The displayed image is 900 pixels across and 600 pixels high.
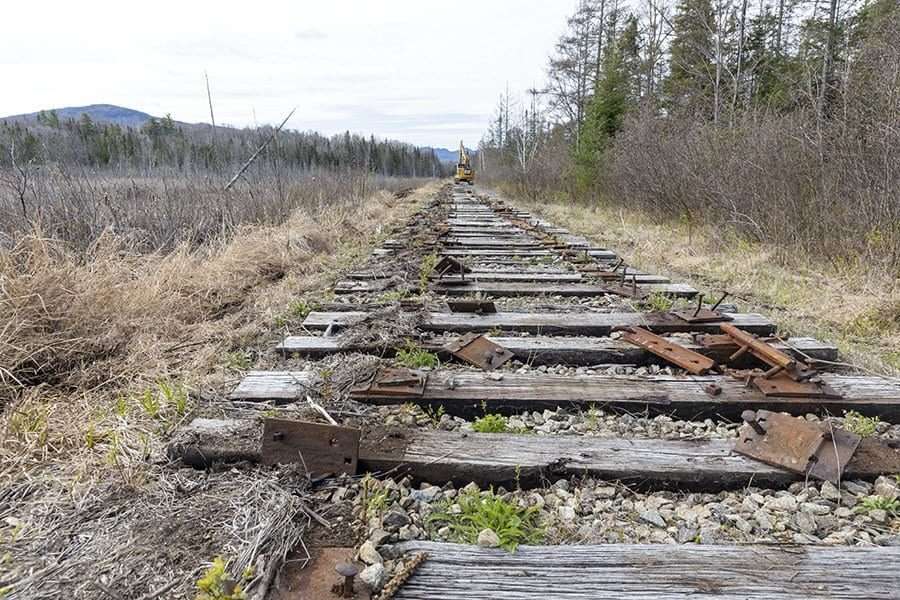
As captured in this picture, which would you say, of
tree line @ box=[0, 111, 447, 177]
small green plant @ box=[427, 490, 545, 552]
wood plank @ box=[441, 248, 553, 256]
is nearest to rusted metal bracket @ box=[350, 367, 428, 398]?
small green plant @ box=[427, 490, 545, 552]

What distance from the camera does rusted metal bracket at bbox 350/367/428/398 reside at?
2.45 metres

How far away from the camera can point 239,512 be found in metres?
1.59

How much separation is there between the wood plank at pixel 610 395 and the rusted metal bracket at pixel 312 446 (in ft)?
1.85

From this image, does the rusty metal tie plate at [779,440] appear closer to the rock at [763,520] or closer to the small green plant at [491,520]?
the rock at [763,520]

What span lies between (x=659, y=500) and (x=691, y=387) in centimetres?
94

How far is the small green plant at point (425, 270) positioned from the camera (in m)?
4.80

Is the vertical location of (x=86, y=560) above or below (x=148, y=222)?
below

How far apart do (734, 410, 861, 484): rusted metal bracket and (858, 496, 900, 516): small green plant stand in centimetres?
11

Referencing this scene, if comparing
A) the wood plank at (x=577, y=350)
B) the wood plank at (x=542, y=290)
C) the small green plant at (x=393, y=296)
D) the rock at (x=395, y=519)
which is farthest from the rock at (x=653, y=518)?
the wood plank at (x=542, y=290)

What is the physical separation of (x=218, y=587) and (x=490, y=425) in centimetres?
122

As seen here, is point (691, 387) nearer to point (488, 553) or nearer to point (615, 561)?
point (615, 561)

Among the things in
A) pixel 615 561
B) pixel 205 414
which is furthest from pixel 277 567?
pixel 205 414

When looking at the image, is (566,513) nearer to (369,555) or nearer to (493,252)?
(369,555)

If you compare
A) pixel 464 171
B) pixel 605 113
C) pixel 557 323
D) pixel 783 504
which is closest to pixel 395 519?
pixel 783 504
